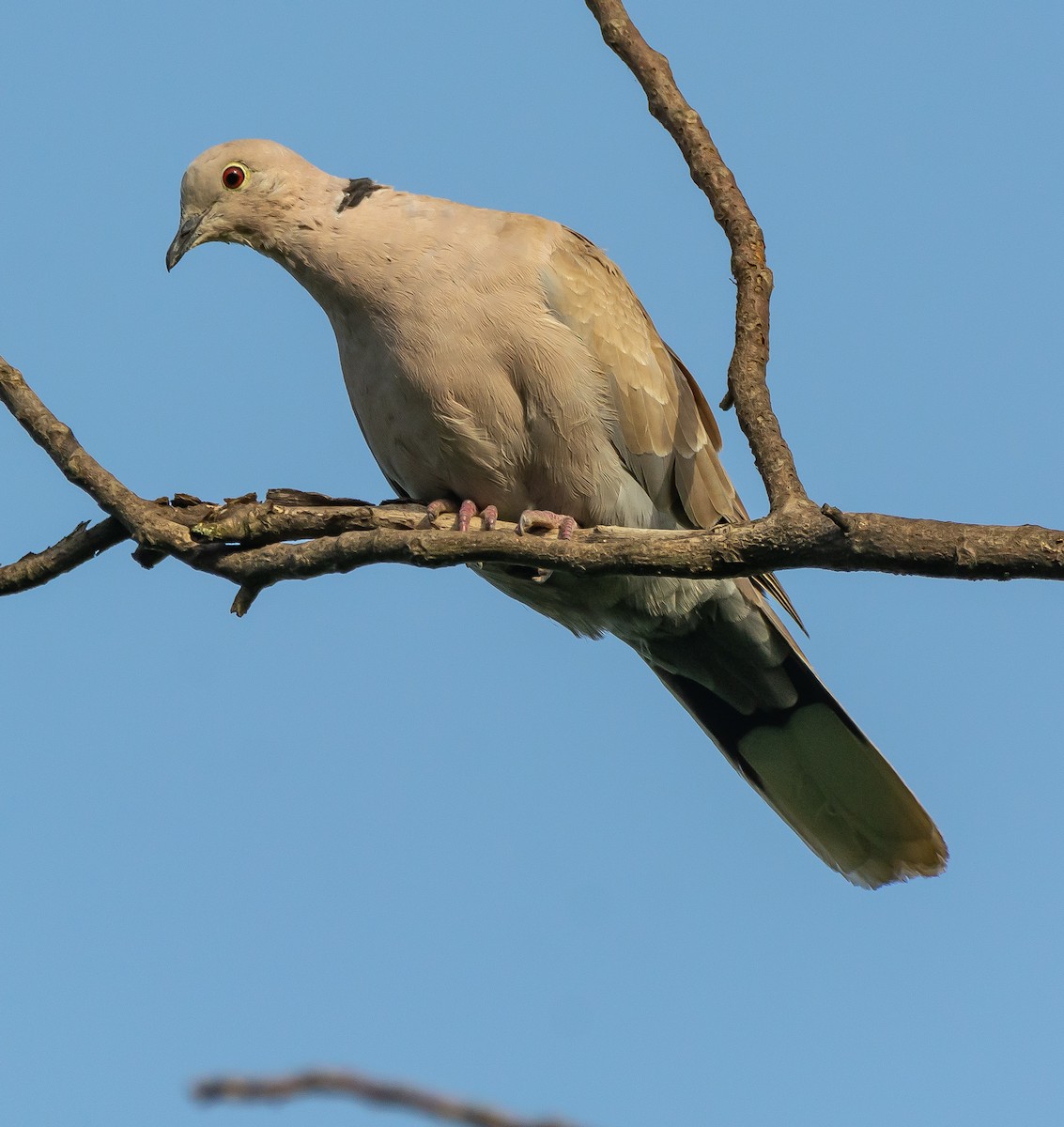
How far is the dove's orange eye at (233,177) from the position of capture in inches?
215

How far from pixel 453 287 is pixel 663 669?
208 centimetres

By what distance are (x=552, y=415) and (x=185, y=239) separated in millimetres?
1638

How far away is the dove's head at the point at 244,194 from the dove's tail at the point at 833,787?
9.07 feet

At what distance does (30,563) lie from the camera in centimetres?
409

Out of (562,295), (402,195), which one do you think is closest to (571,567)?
(562,295)

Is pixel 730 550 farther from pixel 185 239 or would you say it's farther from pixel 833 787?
pixel 185 239

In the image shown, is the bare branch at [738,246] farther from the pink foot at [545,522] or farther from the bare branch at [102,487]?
the bare branch at [102,487]

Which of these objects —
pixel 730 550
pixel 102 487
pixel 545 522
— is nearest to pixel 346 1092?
pixel 730 550

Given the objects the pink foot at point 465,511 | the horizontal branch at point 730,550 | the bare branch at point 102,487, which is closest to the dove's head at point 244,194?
the pink foot at point 465,511

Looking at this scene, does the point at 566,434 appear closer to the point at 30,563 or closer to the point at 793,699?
the point at 793,699

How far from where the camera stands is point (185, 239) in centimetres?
551

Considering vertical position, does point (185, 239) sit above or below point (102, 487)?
above

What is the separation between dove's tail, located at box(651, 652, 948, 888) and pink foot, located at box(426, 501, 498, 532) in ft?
5.12

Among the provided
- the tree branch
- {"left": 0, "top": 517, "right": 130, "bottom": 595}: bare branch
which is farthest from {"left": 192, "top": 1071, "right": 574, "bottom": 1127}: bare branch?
{"left": 0, "top": 517, "right": 130, "bottom": 595}: bare branch
